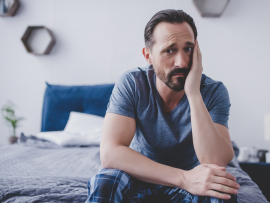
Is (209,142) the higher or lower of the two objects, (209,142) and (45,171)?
the higher

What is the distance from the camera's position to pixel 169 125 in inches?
43.3

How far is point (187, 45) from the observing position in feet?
3.63

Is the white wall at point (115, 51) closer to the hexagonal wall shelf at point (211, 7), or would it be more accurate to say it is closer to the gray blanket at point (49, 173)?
the hexagonal wall shelf at point (211, 7)

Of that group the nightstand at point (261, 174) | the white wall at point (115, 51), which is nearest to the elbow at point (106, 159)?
the nightstand at point (261, 174)

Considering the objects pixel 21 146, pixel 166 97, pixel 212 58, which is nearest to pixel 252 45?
pixel 212 58

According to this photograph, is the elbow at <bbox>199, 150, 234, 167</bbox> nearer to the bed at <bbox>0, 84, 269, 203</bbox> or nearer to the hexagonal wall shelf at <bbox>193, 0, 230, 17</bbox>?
the bed at <bbox>0, 84, 269, 203</bbox>

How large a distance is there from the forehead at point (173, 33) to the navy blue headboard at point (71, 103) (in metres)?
1.37

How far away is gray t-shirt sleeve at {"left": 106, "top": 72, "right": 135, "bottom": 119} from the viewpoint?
3.51 feet

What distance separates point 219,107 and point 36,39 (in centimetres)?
255

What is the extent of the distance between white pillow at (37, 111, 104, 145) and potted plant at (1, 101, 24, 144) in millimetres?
663

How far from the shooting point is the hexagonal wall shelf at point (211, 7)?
8.21 ft

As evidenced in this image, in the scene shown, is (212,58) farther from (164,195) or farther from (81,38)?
(164,195)

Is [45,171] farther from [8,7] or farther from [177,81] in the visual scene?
[8,7]

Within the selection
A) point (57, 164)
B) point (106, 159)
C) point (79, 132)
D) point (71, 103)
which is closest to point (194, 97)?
point (106, 159)
